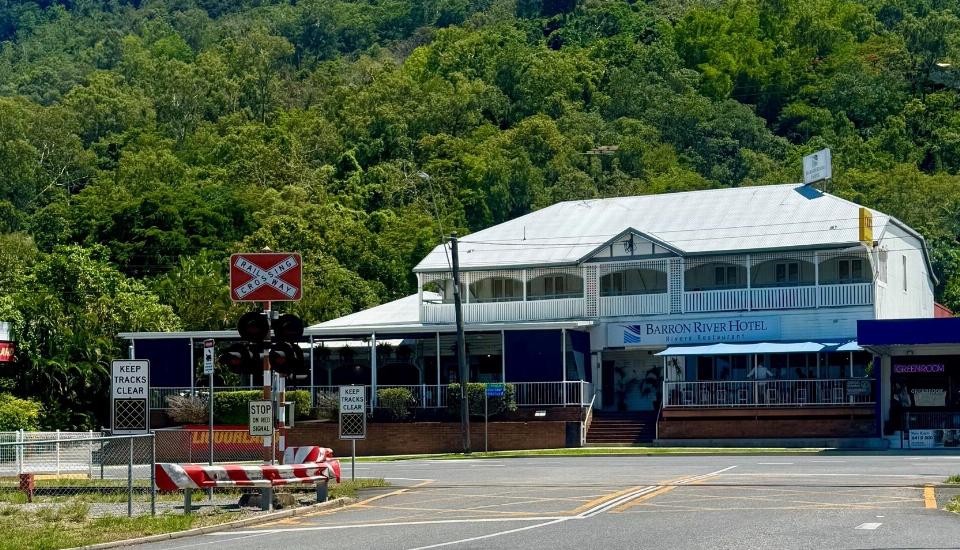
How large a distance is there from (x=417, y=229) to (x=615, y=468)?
2085 inches

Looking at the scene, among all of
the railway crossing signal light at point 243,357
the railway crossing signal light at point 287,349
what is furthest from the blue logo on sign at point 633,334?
the railway crossing signal light at point 243,357

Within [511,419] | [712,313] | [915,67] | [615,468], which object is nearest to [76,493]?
[615,468]

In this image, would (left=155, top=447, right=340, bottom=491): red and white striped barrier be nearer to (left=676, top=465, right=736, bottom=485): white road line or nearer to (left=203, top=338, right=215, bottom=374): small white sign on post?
(left=203, top=338, right=215, bottom=374): small white sign on post

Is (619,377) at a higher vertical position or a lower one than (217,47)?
lower

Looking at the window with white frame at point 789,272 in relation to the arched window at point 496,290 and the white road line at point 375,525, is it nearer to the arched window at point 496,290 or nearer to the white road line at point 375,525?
the arched window at point 496,290

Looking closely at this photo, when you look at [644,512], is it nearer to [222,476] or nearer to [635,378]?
[222,476]

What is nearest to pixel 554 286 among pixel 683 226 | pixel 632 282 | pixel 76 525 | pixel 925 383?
pixel 632 282

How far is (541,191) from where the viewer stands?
101 metres

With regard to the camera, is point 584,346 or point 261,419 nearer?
point 261,419

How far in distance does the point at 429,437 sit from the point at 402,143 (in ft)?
200

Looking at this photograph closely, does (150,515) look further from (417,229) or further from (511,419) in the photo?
(417,229)

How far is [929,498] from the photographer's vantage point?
76.9ft

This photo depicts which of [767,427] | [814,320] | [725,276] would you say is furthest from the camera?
[725,276]

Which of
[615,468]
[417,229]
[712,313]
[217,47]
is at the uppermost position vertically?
[217,47]
